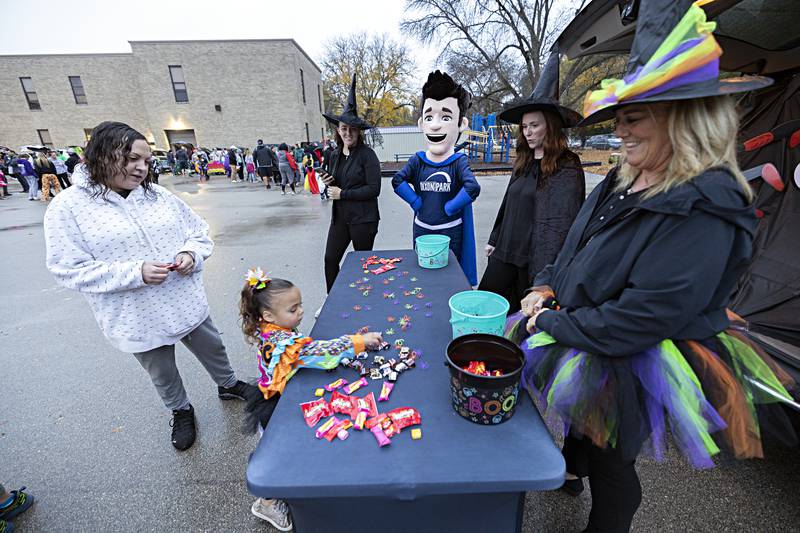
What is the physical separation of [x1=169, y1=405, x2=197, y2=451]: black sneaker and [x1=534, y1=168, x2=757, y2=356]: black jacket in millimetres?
2247

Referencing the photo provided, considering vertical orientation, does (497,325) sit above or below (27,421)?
above

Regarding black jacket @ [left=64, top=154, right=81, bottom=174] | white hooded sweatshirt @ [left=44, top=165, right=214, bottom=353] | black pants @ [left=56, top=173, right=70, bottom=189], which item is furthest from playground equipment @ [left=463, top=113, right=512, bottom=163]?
white hooded sweatshirt @ [left=44, top=165, right=214, bottom=353]

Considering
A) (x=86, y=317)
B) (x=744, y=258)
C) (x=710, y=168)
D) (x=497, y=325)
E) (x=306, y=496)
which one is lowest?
(x=86, y=317)

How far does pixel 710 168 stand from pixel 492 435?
3.16 feet

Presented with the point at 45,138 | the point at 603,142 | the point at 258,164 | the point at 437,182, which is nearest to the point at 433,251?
the point at 437,182

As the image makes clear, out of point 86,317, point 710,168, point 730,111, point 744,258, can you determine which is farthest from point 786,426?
point 86,317

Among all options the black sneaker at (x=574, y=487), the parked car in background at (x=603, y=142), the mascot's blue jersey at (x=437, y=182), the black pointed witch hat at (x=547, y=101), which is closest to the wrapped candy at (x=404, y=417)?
the black sneaker at (x=574, y=487)

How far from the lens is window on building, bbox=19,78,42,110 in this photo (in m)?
24.3

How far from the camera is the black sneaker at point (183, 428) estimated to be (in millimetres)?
2262

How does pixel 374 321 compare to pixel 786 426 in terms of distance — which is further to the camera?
pixel 374 321

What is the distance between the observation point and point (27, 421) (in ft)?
8.29

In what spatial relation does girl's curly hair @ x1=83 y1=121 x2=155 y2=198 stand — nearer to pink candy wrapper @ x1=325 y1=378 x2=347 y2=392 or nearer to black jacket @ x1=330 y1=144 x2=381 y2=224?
pink candy wrapper @ x1=325 y1=378 x2=347 y2=392

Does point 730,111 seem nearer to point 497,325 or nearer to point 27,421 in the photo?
point 497,325

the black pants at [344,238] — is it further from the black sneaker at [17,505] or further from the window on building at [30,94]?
the window on building at [30,94]
